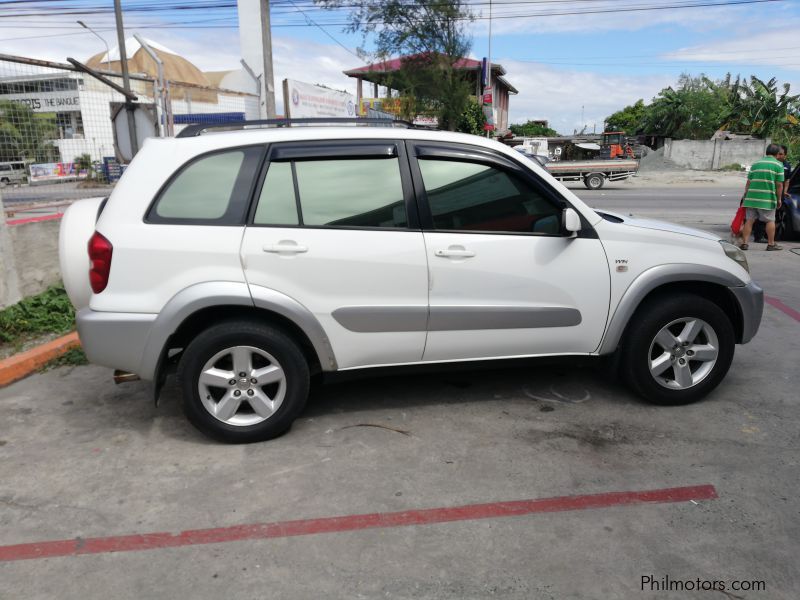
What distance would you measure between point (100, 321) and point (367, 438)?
165 cm

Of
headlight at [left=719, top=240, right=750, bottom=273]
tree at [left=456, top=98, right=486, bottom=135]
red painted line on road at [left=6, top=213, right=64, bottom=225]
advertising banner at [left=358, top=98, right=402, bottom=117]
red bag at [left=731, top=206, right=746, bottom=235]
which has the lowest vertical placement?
red bag at [left=731, top=206, right=746, bottom=235]

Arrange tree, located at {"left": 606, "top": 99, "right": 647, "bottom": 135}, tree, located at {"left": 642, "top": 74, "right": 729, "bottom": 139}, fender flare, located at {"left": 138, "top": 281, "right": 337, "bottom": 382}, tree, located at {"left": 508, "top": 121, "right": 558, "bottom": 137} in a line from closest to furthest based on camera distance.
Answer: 1. fender flare, located at {"left": 138, "top": 281, "right": 337, "bottom": 382}
2. tree, located at {"left": 642, "top": 74, "right": 729, "bottom": 139}
3. tree, located at {"left": 606, "top": 99, "right": 647, "bottom": 135}
4. tree, located at {"left": 508, "top": 121, "right": 558, "bottom": 137}

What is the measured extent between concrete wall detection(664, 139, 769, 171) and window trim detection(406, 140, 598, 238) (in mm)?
37329

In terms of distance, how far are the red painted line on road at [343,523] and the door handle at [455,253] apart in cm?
141

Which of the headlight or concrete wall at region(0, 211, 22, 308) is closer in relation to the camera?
the headlight

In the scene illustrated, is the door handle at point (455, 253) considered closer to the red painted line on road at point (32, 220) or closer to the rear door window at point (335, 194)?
the rear door window at point (335, 194)

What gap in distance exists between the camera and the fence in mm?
6105

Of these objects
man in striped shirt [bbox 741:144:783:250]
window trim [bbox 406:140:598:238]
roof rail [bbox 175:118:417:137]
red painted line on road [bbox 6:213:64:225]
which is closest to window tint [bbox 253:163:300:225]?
roof rail [bbox 175:118:417:137]

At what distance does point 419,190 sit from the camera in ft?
12.5

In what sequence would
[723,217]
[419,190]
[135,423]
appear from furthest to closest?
1. [723,217]
2. [135,423]
3. [419,190]

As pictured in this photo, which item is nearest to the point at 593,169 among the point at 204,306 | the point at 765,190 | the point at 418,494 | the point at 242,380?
the point at 765,190

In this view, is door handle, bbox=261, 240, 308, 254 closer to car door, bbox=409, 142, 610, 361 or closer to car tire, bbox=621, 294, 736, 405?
car door, bbox=409, 142, 610, 361

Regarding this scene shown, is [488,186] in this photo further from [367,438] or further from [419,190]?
[367,438]

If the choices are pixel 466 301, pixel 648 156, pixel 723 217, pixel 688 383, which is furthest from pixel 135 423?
pixel 648 156
